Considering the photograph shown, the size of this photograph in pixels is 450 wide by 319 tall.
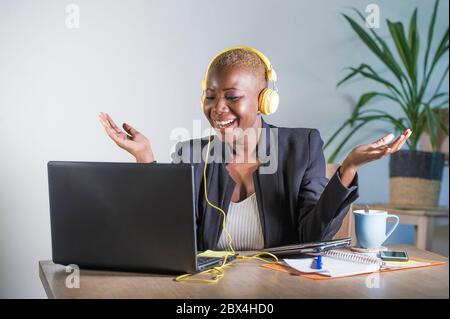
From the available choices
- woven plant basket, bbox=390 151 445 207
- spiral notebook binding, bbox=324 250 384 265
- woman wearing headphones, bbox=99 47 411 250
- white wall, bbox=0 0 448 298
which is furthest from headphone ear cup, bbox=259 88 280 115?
woven plant basket, bbox=390 151 445 207

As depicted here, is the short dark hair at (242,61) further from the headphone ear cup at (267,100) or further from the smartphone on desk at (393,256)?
the smartphone on desk at (393,256)

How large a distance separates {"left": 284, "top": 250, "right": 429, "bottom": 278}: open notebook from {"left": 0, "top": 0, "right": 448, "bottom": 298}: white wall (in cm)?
156

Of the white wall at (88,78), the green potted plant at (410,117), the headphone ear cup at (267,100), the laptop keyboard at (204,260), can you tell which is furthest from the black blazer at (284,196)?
the green potted plant at (410,117)

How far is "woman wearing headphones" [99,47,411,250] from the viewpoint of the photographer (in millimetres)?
1601

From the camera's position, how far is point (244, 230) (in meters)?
1.63

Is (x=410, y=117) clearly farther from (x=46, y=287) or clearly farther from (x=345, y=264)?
(x=46, y=287)

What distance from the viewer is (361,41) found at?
313cm

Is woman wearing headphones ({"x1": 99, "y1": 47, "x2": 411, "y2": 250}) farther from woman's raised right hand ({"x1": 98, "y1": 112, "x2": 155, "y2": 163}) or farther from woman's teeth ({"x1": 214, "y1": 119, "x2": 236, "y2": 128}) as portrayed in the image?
woman's raised right hand ({"x1": 98, "y1": 112, "x2": 155, "y2": 163})

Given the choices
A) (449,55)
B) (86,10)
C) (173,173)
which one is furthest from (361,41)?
(173,173)

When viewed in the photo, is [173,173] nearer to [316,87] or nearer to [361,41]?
[316,87]
